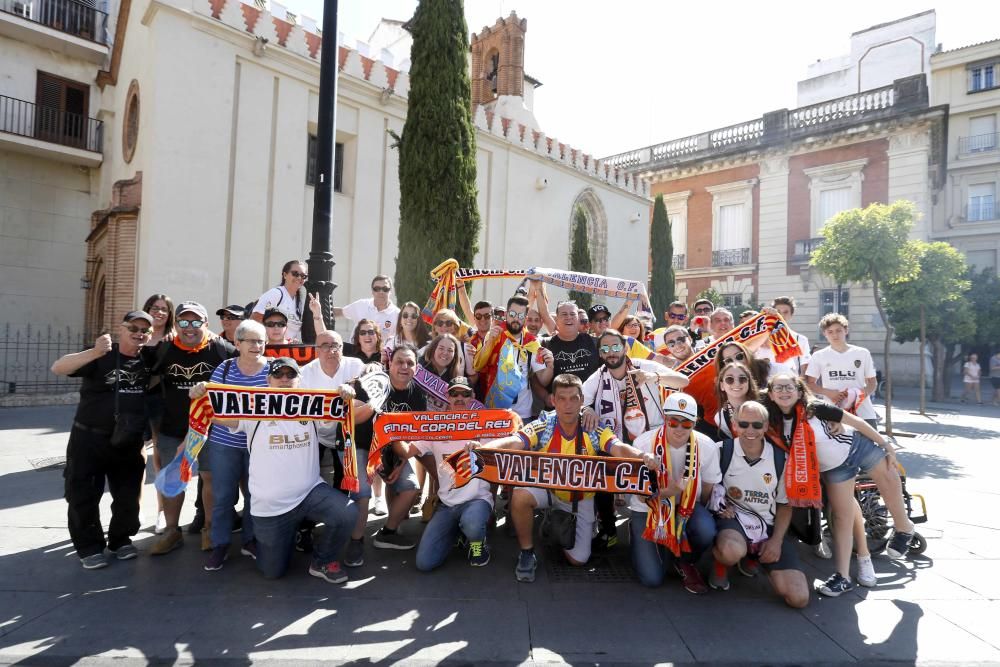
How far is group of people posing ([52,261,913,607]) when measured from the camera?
426 cm

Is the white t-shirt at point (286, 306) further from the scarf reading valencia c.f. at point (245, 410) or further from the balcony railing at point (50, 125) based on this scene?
the balcony railing at point (50, 125)

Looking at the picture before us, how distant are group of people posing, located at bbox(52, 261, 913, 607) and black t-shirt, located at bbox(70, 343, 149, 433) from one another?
1cm

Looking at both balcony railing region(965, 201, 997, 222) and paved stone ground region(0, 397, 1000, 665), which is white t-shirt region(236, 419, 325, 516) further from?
balcony railing region(965, 201, 997, 222)

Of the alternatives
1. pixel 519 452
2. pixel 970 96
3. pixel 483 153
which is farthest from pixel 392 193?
pixel 970 96

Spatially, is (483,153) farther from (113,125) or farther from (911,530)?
(911,530)

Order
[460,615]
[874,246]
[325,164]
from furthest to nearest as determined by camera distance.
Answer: [874,246] → [325,164] → [460,615]

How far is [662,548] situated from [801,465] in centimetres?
123

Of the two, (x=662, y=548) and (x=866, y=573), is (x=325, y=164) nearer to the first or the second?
(x=662, y=548)

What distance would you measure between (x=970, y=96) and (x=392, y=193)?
33.0 m

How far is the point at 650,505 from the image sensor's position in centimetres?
434

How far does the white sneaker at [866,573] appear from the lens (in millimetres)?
4324

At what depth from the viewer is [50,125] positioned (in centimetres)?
1628

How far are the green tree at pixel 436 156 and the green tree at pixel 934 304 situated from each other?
1201cm

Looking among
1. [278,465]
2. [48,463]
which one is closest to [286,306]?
[278,465]
